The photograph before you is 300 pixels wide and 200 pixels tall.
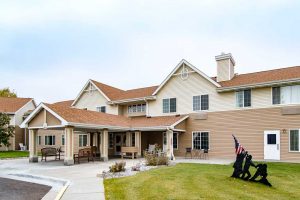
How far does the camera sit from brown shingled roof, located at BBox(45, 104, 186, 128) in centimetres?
2181

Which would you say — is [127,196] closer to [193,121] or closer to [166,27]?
[166,27]

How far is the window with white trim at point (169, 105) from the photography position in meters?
28.2

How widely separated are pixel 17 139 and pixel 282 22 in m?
39.2

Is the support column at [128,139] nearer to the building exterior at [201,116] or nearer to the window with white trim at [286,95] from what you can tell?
the building exterior at [201,116]

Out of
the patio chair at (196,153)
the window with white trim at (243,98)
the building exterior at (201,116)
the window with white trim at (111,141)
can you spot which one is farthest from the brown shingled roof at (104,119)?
the window with white trim at (243,98)

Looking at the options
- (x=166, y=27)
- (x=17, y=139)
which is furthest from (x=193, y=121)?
(x=17, y=139)

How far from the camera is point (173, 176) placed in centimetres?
1338

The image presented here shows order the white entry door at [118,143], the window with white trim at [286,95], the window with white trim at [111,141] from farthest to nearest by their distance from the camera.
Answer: the window with white trim at [111,141] < the white entry door at [118,143] < the window with white trim at [286,95]

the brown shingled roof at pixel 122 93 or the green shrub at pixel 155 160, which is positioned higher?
the brown shingled roof at pixel 122 93

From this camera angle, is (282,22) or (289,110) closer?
(282,22)

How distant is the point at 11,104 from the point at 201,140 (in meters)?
32.3

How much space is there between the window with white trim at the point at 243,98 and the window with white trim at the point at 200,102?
106 inches

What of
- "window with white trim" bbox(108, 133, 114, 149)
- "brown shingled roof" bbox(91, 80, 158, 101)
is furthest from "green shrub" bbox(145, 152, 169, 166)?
"window with white trim" bbox(108, 133, 114, 149)

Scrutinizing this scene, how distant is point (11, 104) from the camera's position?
46531 millimetres
